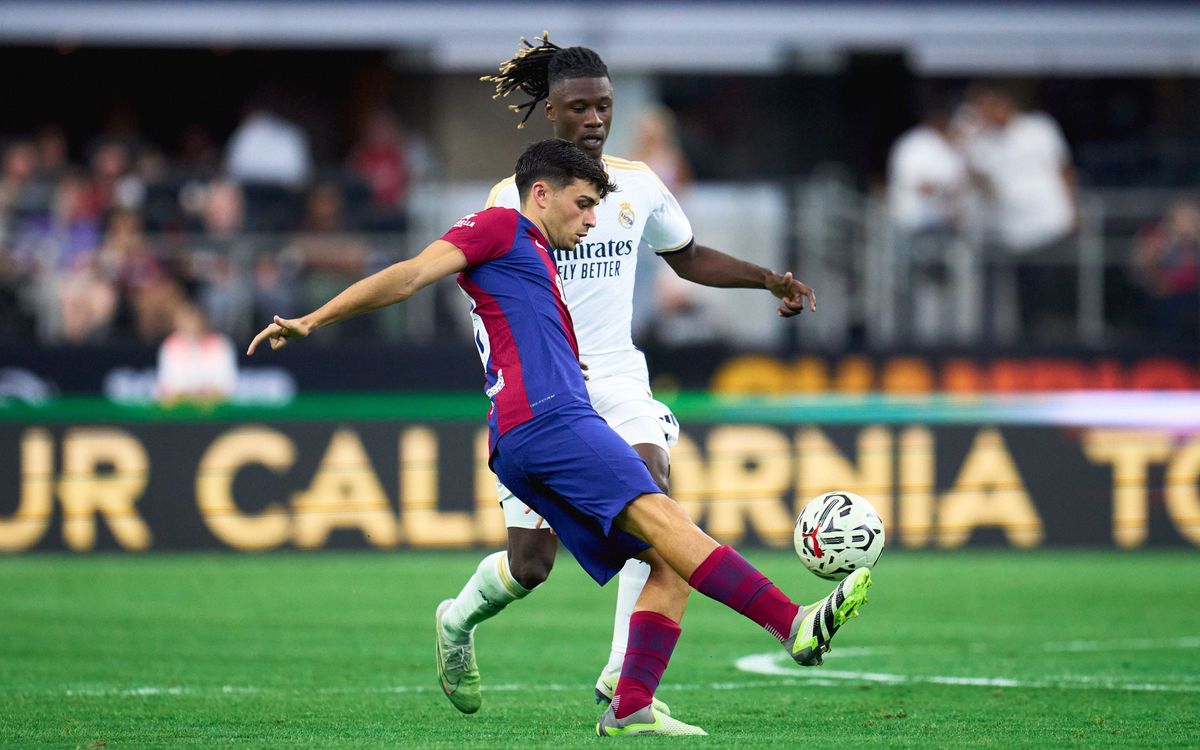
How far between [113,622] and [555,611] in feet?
8.20

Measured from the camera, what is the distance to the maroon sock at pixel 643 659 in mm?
5879

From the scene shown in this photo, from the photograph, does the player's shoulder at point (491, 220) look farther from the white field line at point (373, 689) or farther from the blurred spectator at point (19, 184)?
the blurred spectator at point (19, 184)

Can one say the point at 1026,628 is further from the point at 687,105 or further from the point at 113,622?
the point at 687,105

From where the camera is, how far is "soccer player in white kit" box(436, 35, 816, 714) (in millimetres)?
6562

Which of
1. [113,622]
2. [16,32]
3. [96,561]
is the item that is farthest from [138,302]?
[113,622]

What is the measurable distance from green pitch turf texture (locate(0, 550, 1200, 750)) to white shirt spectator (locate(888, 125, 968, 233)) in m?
3.78

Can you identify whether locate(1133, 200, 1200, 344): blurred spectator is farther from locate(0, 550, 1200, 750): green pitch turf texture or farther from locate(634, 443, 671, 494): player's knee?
locate(634, 443, 671, 494): player's knee

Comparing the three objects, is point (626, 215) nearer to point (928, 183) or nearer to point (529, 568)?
point (529, 568)

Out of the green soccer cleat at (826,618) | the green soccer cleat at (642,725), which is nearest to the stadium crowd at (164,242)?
the green soccer cleat at (642,725)

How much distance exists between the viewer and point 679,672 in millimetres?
7977

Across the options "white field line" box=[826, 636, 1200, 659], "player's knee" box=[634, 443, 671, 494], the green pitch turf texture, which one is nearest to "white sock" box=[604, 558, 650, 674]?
the green pitch turf texture

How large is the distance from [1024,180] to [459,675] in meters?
10.7

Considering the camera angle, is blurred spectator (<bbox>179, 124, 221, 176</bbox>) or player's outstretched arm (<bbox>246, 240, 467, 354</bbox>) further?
blurred spectator (<bbox>179, 124, 221, 176</bbox>)

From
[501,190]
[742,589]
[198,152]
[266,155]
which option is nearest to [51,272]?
[266,155]
